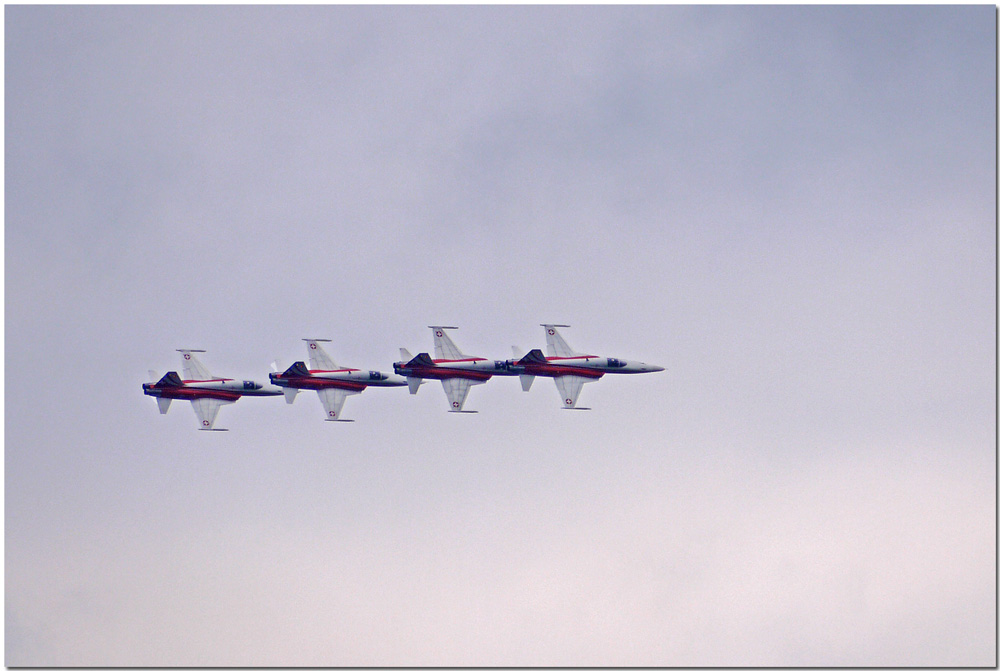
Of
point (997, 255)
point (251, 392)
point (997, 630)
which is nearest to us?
point (997, 255)

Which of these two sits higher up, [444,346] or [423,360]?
[444,346]

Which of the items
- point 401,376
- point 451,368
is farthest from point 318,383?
point 451,368

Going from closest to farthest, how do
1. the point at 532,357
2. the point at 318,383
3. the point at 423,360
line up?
1. the point at 423,360
2. the point at 532,357
3. the point at 318,383

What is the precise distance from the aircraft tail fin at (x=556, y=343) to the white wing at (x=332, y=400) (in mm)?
28687

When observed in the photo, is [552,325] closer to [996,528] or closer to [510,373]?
[510,373]

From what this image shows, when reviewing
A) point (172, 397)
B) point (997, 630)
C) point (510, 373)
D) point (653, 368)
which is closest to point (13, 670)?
point (172, 397)

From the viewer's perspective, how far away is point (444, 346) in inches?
6806

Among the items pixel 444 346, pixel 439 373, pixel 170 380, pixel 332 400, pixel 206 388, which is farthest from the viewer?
pixel 206 388

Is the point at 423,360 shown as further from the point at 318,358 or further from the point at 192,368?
the point at 192,368

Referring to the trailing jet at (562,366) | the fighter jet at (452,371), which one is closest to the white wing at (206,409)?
the fighter jet at (452,371)

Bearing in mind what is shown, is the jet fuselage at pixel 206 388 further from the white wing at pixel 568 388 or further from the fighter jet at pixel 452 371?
the white wing at pixel 568 388

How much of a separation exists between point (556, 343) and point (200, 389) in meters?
49.8

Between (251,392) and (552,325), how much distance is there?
43118 mm

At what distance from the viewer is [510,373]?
172 m
